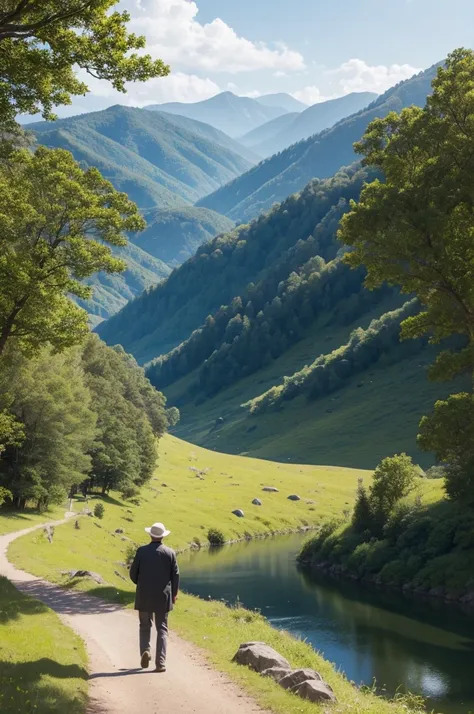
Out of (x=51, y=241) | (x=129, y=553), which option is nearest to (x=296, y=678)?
(x=51, y=241)

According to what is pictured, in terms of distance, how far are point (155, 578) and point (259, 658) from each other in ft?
15.9

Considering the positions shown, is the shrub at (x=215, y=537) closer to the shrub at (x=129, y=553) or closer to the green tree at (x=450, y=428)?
the shrub at (x=129, y=553)

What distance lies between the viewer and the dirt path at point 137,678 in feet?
57.4

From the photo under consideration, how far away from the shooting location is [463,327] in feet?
107

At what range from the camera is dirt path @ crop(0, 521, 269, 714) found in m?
17.5

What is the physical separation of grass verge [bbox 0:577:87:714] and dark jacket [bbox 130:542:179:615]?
2686 mm

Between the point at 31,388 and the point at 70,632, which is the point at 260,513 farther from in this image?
the point at 70,632

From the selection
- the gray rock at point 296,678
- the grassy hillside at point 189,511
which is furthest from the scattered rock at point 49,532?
the gray rock at point 296,678

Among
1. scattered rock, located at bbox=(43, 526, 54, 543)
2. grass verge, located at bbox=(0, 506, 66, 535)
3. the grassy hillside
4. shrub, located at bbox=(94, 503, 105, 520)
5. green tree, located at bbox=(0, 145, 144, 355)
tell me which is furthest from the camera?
shrub, located at bbox=(94, 503, 105, 520)

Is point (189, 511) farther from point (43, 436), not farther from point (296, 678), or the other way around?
point (296, 678)

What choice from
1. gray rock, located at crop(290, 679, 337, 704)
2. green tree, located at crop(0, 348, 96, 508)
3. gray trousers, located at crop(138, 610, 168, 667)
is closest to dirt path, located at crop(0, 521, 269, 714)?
gray trousers, located at crop(138, 610, 168, 667)

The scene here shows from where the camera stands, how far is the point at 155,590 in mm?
20328

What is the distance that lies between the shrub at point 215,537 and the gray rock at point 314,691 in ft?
338

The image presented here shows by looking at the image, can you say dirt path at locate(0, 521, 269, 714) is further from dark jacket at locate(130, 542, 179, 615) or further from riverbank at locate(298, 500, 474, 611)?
riverbank at locate(298, 500, 474, 611)
